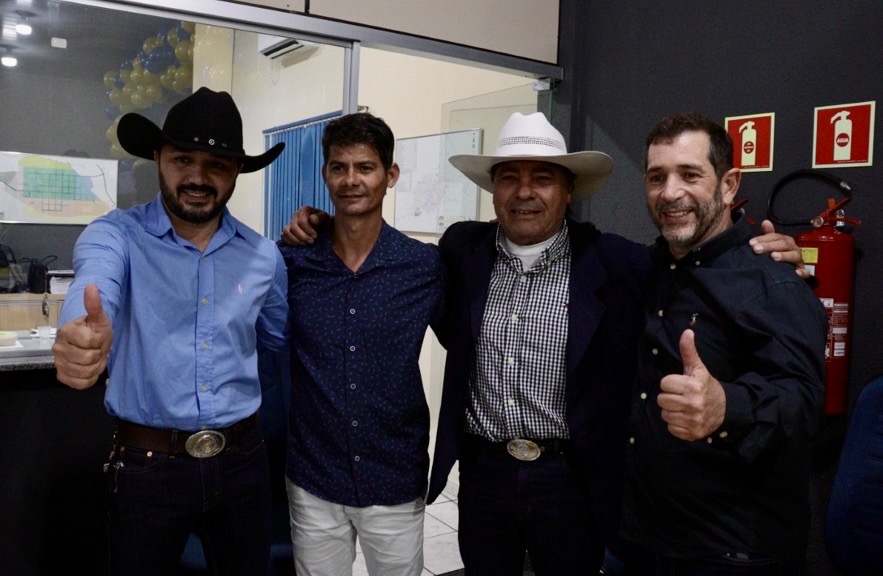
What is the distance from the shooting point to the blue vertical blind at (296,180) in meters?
3.00

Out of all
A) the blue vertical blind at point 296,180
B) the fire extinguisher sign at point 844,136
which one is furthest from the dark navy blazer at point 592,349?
the blue vertical blind at point 296,180

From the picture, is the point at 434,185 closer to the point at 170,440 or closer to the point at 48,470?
the point at 48,470

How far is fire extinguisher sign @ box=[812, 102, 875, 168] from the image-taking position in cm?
234

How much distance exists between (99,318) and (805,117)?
7.79 ft

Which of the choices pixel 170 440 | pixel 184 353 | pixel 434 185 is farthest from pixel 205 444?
pixel 434 185

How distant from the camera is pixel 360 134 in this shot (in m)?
1.84

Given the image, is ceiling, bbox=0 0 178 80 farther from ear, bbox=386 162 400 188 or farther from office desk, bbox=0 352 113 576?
ear, bbox=386 162 400 188

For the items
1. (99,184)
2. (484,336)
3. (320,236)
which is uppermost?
(99,184)

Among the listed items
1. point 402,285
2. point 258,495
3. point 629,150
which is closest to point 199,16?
point 402,285

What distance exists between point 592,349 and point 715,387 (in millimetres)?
552

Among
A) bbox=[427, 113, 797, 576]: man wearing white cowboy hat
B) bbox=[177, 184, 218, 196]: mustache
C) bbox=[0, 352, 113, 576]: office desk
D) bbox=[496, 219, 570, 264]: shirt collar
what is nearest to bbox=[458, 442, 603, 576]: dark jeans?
bbox=[427, 113, 797, 576]: man wearing white cowboy hat

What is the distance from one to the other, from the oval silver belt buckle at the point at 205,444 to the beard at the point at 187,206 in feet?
1.63

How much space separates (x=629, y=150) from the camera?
3.23 metres

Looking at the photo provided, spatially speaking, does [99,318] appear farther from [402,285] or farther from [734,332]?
[734,332]
